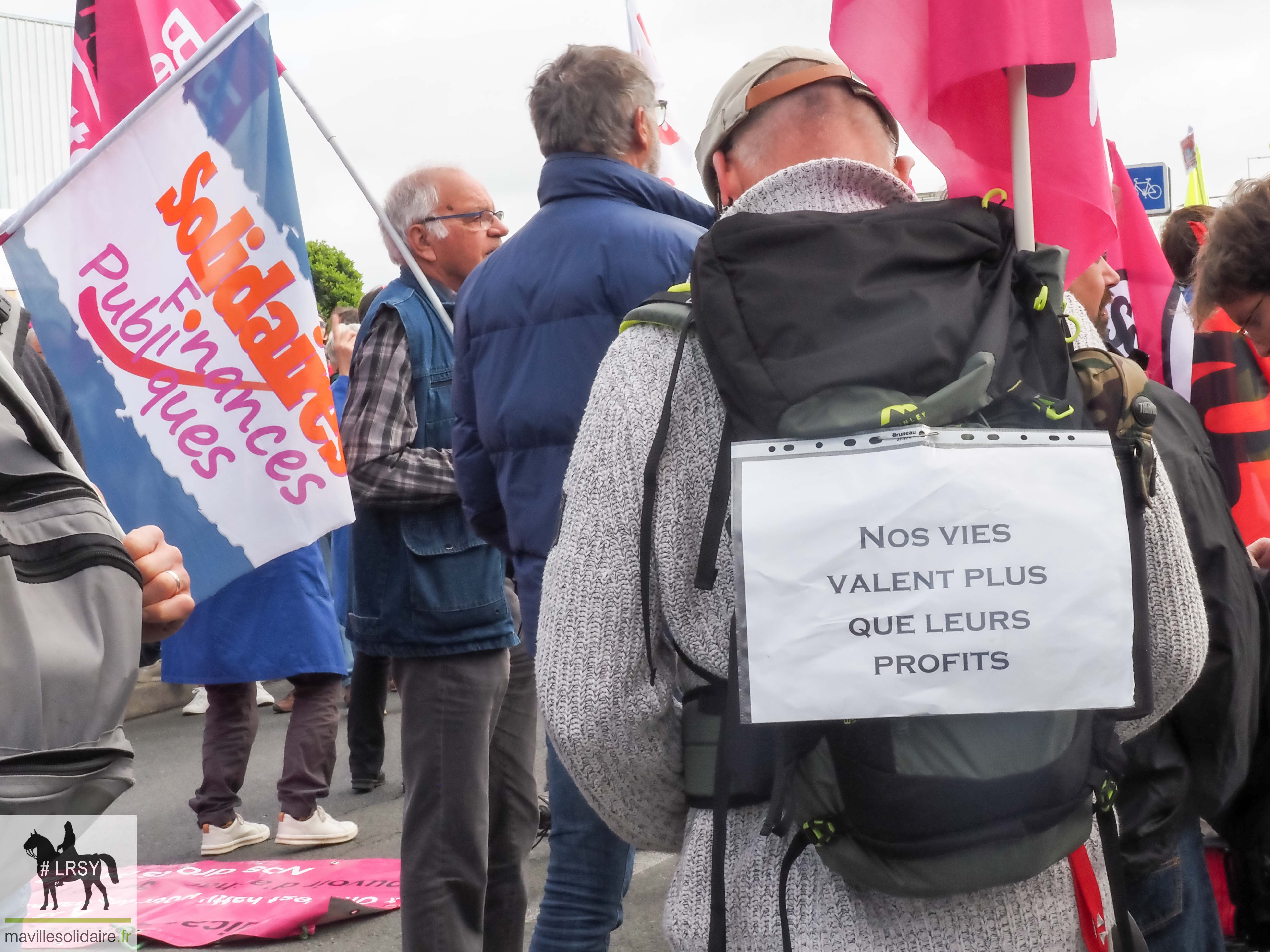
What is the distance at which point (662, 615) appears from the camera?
1452mm

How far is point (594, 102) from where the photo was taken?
8.85ft

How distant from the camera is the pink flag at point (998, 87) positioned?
1.77 meters

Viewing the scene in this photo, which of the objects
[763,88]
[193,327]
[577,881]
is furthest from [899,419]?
[193,327]

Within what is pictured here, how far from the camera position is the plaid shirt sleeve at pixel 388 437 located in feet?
10.5

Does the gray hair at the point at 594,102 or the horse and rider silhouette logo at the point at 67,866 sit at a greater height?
the gray hair at the point at 594,102

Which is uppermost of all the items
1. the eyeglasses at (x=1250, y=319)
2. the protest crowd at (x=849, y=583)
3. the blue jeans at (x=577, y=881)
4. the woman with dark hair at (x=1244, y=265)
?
Answer: the woman with dark hair at (x=1244, y=265)

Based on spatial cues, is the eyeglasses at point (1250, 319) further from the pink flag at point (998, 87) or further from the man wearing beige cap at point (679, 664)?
the man wearing beige cap at point (679, 664)

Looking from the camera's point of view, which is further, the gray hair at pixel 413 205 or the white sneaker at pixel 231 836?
the white sneaker at pixel 231 836

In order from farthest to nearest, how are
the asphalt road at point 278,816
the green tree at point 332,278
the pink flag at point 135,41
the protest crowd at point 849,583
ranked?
1. the green tree at point 332,278
2. the asphalt road at point 278,816
3. the pink flag at point 135,41
4. the protest crowd at point 849,583

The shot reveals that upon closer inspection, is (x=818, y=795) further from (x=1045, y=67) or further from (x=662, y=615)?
(x=1045, y=67)

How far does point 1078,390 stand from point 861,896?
60cm

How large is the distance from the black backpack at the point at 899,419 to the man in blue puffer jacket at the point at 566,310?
3.59 ft

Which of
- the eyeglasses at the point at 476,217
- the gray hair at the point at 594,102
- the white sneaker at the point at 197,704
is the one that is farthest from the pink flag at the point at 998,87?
the white sneaker at the point at 197,704

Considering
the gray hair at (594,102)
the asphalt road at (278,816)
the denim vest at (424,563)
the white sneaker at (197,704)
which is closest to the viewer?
the gray hair at (594,102)
